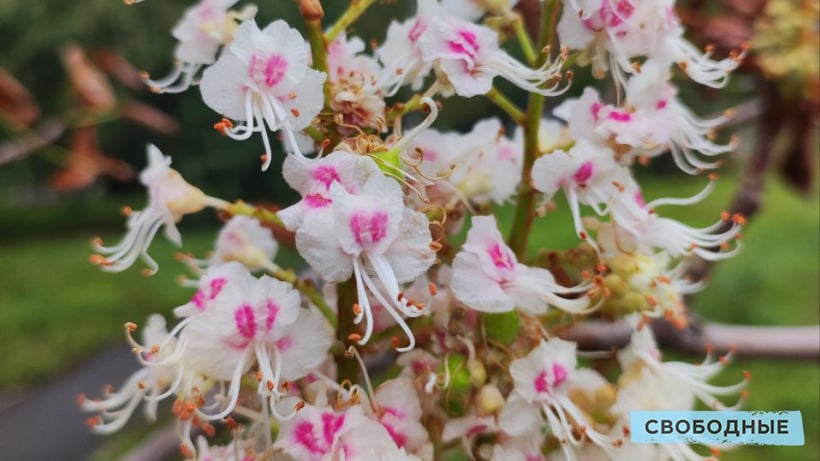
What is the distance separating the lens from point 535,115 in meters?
0.36

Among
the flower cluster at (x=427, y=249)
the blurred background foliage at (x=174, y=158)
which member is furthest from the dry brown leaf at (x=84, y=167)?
the flower cluster at (x=427, y=249)

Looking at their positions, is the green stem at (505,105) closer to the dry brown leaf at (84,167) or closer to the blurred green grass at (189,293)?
the dry brown leaf at (84,167)

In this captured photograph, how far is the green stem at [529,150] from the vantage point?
1.17 ft

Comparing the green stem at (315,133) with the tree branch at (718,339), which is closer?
the green stem at (315,133)

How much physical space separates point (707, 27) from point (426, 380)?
1.61ft

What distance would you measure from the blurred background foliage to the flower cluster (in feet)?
0.23

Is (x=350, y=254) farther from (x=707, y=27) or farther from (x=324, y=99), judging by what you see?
(x=707, y=27)

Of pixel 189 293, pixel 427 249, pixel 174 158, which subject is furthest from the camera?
pixel 189 293

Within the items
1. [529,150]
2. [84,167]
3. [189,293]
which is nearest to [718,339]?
[529,150]

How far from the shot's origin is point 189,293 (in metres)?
Result: 1.67

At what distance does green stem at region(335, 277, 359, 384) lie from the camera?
1.10 ft

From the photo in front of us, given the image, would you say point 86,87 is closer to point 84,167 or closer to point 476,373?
point 84,167

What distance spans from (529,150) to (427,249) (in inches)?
4.0

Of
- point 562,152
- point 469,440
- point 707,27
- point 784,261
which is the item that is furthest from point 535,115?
point 784,261
